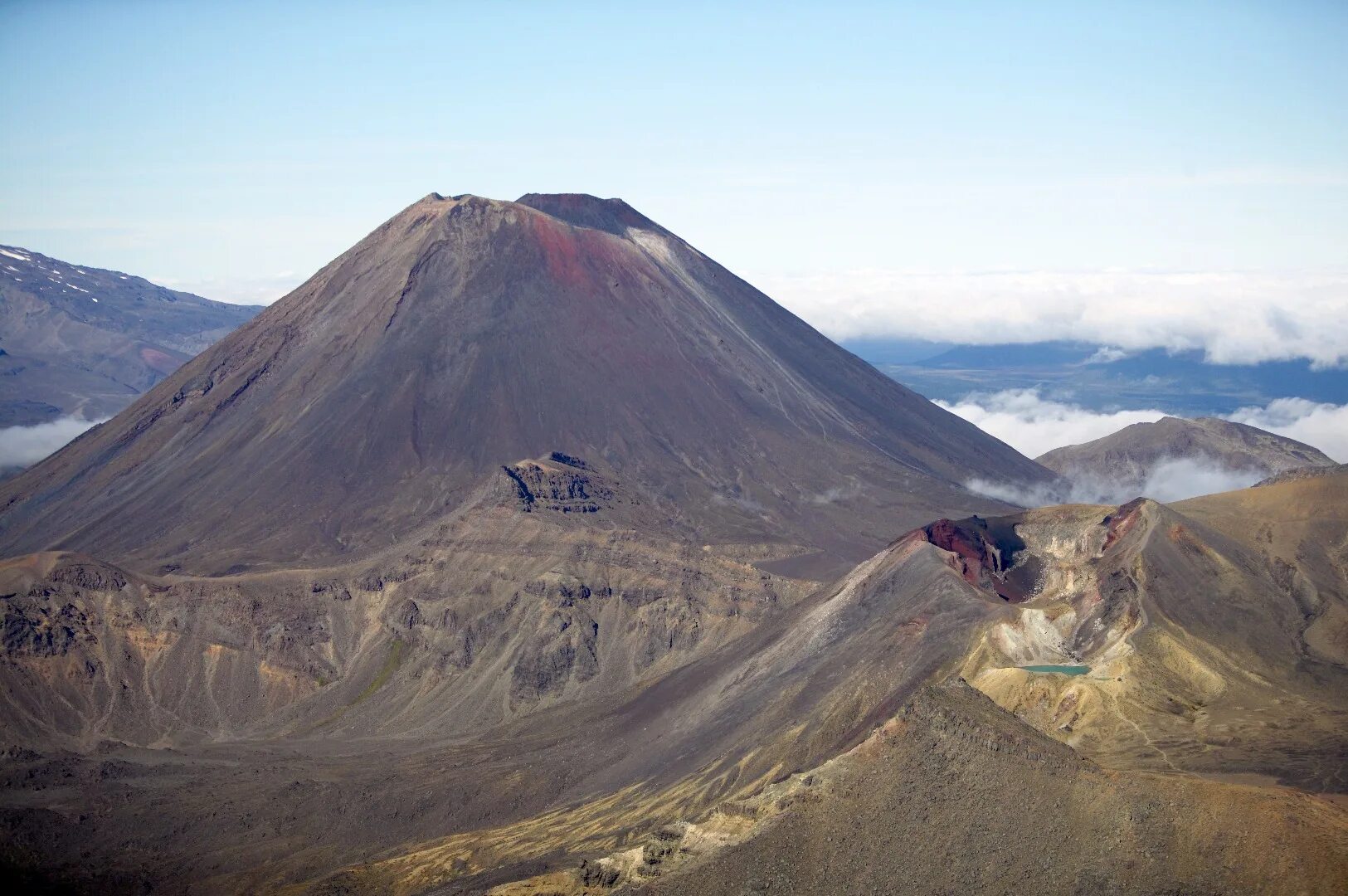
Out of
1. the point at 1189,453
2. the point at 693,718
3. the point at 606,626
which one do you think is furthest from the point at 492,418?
the point at 1189,453

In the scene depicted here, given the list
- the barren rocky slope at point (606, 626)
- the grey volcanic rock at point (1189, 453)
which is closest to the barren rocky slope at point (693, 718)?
the barren rocky slope at point (606, 626)

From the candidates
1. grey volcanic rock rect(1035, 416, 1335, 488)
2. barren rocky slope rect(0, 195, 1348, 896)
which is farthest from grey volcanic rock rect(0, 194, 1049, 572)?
grey volcanic rock rect(1035, 416, 1335, 488)

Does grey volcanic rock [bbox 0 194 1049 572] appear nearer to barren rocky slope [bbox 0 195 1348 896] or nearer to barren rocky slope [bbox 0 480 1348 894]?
barren rocky slope [bbox 0 195 1348 896]

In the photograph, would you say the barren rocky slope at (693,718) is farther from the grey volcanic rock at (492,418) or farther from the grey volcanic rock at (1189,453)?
the grey volcanic rock at (1189,453)

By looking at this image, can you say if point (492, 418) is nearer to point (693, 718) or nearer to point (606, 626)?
point (606, 626)

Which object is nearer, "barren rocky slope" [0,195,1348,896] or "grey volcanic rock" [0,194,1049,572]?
"barren rocky slope" [0,195,1348,896]
